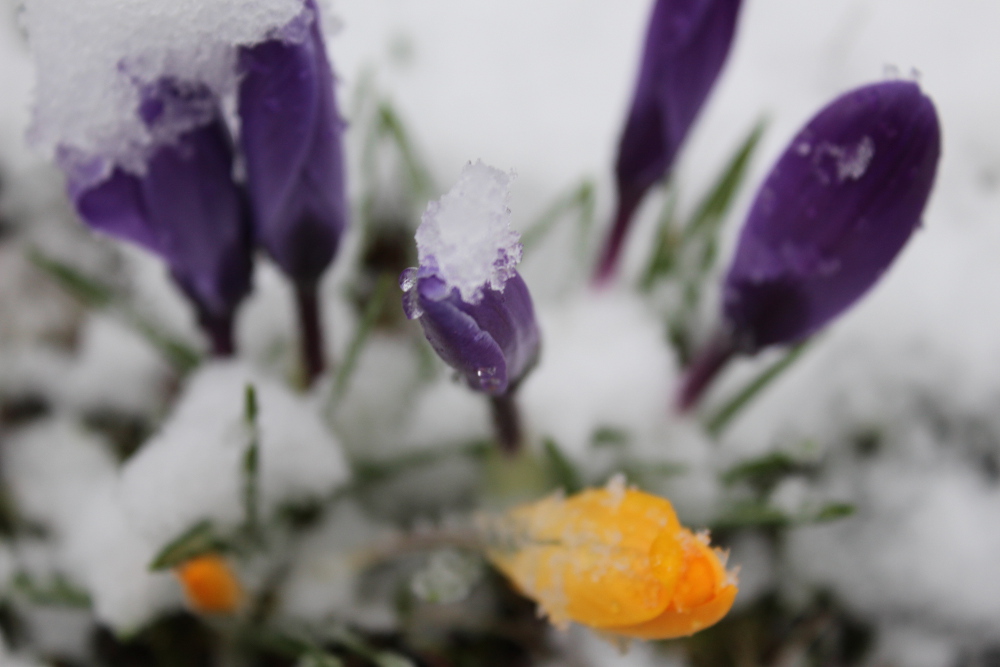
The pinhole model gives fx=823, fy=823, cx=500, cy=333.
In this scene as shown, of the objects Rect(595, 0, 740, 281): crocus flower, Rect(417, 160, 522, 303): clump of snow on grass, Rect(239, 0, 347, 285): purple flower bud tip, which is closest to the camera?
Rect(417, 160, 522, 303): clump of snow on grass

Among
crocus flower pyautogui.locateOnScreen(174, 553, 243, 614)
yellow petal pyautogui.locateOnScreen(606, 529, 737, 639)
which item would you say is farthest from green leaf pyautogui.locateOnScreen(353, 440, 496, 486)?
yellow petal pyautogui.locateOnScreen(606, 529, 737, 639)

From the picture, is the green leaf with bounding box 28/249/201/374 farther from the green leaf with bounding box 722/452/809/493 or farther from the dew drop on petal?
the green leaf with bounding box 722/452/809/493

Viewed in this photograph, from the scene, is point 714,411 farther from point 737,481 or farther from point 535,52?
point 535,52

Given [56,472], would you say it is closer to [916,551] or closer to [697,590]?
[697,590]

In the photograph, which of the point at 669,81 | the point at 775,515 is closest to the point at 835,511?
the point at 775,515

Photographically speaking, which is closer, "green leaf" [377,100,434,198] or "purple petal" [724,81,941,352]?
"purple petal" [724,81,941,352]

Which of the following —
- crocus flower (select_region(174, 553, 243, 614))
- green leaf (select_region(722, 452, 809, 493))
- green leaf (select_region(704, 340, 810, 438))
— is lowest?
green leaf (select_region(722, 452, 809, 493))

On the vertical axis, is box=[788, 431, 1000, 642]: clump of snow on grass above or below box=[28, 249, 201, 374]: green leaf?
below
